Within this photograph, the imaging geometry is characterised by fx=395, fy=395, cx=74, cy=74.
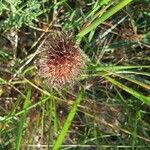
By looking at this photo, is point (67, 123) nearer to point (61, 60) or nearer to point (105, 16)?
point (61, 60)

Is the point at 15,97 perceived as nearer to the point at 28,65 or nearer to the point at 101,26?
the point at 28,65

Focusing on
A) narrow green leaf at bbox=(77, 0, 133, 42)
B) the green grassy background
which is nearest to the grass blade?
the green grassy background

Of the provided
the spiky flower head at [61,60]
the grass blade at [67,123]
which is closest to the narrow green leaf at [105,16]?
the spiky flower head at [61,60]

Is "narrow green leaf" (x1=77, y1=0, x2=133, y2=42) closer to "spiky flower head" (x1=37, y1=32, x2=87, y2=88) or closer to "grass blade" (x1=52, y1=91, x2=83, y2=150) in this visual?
"spiky flower head" (x1=37, y1=32, x2=87, y2=88)

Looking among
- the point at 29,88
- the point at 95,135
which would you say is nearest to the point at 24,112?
the point at 29,88

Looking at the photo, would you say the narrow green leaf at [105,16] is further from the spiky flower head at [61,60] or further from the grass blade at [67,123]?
the grass blade at [67,123]

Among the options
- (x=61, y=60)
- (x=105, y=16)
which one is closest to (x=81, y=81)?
(x=61, y=60)
